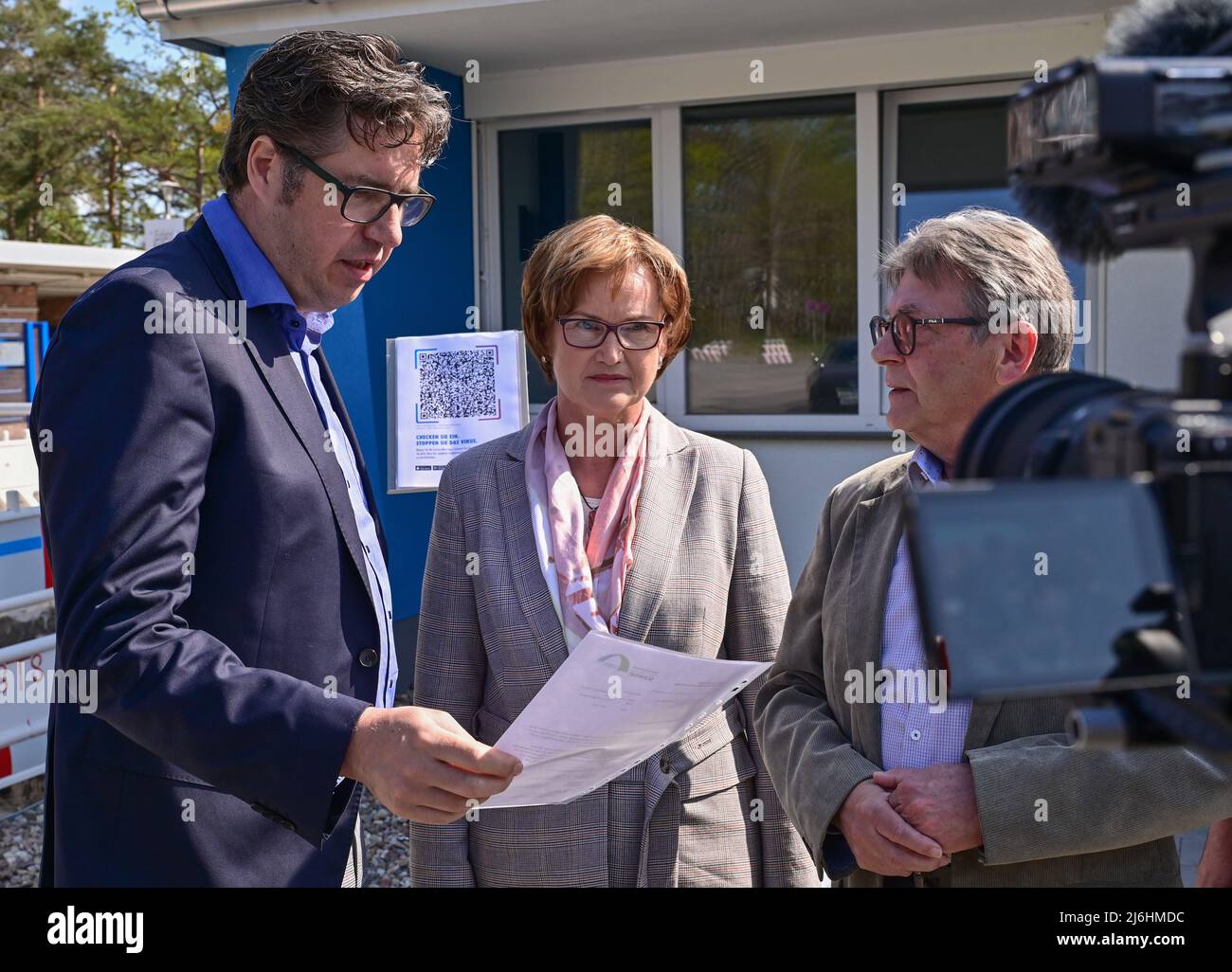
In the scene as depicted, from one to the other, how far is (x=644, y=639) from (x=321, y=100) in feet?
4.03

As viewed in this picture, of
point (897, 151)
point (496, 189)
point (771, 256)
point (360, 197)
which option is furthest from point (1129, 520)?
point (496, 189)

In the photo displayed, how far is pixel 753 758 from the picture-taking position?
8.57 feet

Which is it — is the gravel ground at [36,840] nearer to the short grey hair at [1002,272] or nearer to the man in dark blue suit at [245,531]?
the man in dark blue suit at [245,531]

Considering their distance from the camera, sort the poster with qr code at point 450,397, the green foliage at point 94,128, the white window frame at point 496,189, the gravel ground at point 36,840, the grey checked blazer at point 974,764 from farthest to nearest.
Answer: the green foliage at point 94,128, the white window frame at point 496,189, the poster with qr code at point 450,397, the gravel ground at point 36,840, the grey checked blazer at point 974,764

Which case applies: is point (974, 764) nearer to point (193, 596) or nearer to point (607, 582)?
point (607, 582)

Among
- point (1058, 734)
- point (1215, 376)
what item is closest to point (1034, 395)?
point (1215, 376)

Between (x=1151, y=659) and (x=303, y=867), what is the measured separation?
156cm

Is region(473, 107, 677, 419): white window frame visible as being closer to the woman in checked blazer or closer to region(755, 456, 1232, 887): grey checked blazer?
the woman in checked blazer

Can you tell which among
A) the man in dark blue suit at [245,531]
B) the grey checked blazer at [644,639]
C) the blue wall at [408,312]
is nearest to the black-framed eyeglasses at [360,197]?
the man in dark blue suit at [245,531]

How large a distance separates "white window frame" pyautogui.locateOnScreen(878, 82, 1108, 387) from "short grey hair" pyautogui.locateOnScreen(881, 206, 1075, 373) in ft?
12.2

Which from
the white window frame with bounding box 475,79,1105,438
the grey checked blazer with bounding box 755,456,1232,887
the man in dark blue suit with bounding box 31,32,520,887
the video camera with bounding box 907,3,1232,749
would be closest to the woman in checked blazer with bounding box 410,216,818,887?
the grey checked blazer with bounding box 755,456,1232,887

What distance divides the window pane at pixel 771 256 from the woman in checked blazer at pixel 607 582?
408cm

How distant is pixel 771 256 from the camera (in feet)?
22.6

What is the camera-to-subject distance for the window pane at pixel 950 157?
20.8ft
